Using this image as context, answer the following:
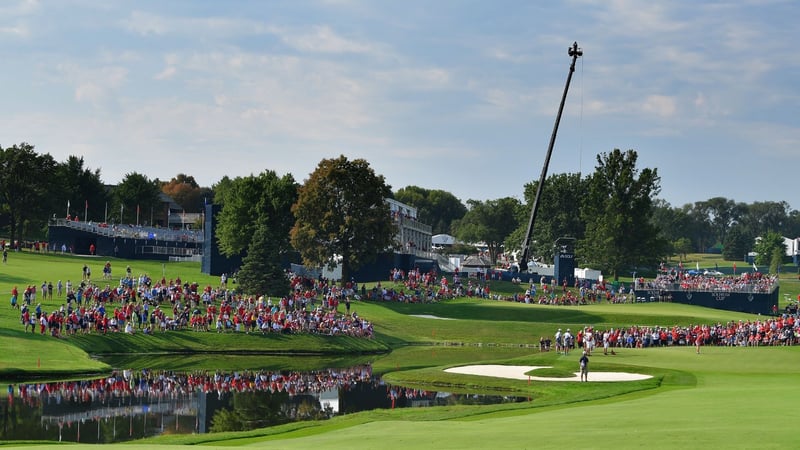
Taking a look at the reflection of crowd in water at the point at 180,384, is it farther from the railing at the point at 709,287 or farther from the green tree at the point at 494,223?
the green tree at the point at 494,223

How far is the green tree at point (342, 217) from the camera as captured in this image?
8931cm

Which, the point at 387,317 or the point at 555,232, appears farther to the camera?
the point at 555,232

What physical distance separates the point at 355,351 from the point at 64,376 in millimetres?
22206

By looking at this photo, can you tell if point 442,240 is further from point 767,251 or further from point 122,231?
point 122,231

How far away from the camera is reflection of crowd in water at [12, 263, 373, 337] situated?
59969 mm

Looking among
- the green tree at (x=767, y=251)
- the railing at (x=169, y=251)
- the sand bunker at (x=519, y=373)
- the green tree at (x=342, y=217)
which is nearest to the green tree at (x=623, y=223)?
the green tree at (x=342, y=217)

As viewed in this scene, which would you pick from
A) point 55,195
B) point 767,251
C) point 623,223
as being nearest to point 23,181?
point 55,195

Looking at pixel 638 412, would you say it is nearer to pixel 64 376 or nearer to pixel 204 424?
pixel 204 424

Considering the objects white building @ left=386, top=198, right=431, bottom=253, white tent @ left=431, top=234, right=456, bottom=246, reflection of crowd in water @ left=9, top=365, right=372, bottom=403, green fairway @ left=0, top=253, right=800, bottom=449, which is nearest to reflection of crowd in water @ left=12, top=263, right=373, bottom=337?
green fairway @ left=0, top=253, right=800, bottom=449

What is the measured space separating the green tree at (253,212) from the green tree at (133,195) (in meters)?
62.3

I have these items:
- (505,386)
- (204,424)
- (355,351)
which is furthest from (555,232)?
(204,424)

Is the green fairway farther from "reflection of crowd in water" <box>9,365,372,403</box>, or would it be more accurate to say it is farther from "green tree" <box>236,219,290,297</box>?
"green tree" <box>236,219,290,297</box>

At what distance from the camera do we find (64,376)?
48.4 meters

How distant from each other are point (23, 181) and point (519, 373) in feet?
248
